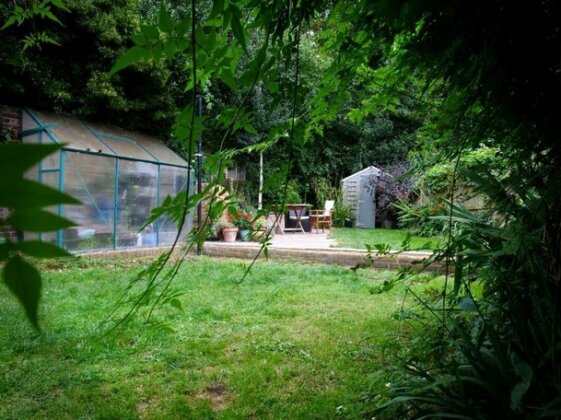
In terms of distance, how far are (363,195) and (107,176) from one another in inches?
300

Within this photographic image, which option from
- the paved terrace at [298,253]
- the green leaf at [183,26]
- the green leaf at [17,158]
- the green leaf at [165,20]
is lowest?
the paved terrace at [298,253]

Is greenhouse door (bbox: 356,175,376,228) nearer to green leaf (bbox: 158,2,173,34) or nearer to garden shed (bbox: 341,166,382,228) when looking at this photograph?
garden shed (bbox: 341,166,382,228)

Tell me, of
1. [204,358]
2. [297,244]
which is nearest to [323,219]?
[297,244]

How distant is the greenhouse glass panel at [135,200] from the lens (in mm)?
6750

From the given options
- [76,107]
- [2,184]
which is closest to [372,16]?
[2,184]

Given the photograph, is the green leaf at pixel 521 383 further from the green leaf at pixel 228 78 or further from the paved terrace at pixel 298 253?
the paved terrace at pixel 298 253

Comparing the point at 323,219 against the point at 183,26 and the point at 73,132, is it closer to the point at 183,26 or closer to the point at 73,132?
the point at 73,132

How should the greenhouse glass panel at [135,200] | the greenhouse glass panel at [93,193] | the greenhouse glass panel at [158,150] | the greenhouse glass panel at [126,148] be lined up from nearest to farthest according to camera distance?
the greenhouse glass panel at [93,193] → the greenhouse glass panel at [135,200] → the greenhouse glass panel at [126,148] → the greenhouse glass panel at [158,150]

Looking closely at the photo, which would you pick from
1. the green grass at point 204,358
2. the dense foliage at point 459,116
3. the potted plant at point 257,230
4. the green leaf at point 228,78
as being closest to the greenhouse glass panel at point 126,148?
the green grass at point 204,358

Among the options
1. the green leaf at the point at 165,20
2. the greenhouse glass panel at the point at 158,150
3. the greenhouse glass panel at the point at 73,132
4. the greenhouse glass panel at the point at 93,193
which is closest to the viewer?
the green leaf at the point at 165,20

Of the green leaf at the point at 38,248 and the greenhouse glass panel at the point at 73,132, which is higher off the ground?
the greenhouse glass panel at the point at 73,132

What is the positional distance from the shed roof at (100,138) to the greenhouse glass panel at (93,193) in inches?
7.0

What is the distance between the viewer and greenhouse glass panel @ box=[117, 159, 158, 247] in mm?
6750

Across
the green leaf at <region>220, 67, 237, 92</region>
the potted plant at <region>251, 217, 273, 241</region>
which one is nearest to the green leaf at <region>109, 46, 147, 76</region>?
the green leaf at <region>220, 67, 237, 92</region>
